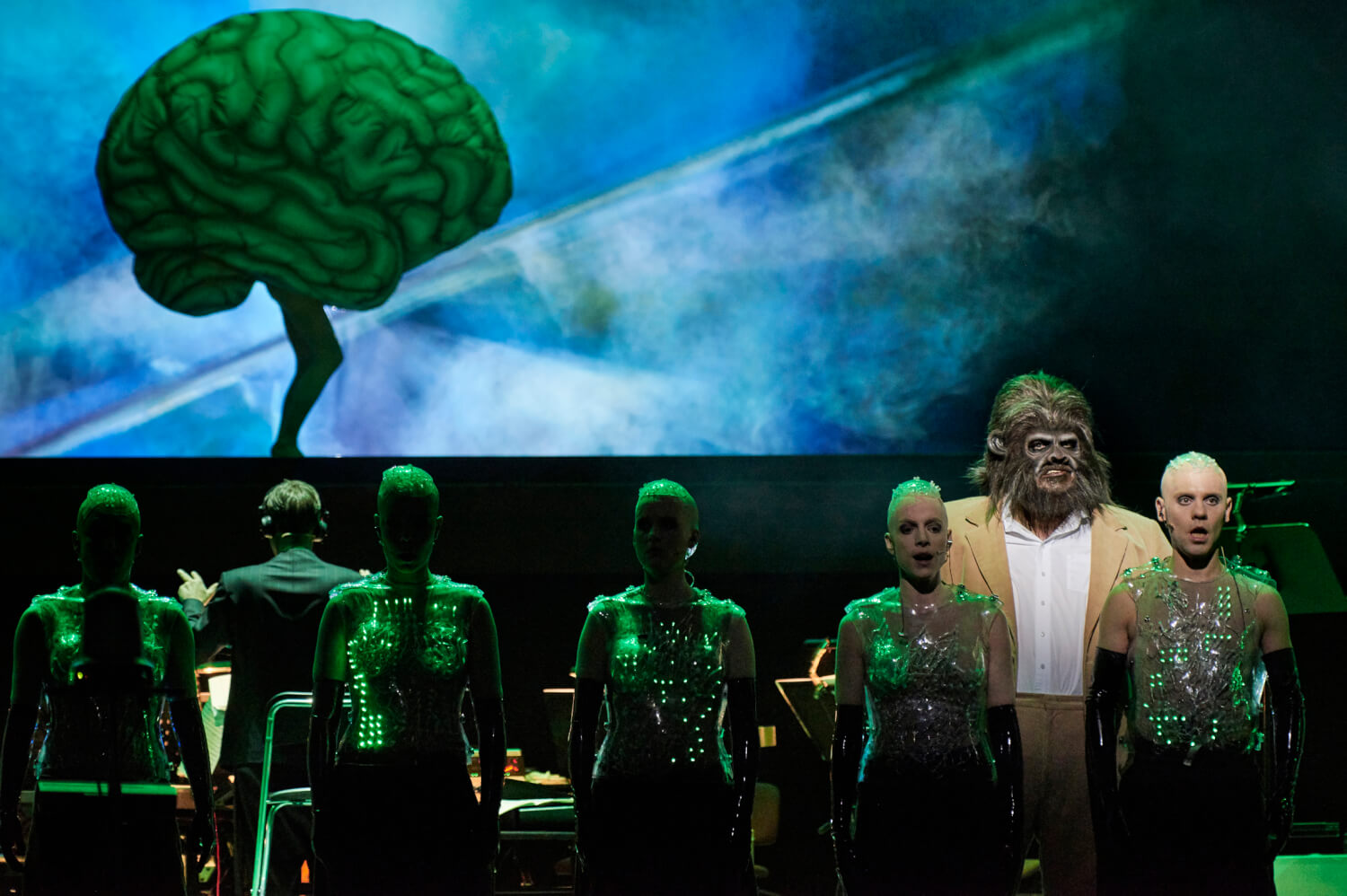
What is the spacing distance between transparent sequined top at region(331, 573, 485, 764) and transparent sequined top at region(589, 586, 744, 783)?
0.31 m

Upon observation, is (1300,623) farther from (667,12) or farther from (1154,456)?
(667,12)

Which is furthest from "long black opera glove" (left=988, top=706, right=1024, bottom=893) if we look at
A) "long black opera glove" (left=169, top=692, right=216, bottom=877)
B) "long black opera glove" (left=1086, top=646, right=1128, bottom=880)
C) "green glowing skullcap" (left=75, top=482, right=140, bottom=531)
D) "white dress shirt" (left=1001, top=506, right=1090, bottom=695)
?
"green glowing skullcap" (left=75, top=482, right=140, bottom=531)

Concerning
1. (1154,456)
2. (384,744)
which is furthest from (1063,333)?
(384,744)

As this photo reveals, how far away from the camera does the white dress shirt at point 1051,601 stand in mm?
3229

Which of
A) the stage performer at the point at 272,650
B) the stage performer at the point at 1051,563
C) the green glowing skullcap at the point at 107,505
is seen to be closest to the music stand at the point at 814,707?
the stage performer at the point at 1051,563

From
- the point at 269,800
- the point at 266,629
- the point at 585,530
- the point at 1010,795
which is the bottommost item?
the point at 269,800

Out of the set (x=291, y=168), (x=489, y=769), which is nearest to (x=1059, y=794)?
(x=489, y=769)

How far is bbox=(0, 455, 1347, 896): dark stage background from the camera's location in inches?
202

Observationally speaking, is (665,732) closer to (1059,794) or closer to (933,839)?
(933,839)

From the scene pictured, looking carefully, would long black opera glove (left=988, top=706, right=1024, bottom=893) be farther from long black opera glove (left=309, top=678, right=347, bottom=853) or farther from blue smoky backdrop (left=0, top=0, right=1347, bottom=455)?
blue smoky backdrop (left=0, top=0, right=1347, bottom=455)

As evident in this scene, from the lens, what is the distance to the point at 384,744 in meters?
2.71

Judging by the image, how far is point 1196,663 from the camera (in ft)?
9.32

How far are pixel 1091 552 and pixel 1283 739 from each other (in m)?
0.72

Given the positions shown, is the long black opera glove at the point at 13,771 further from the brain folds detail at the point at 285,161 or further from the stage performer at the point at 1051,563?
the brain folds detail at the point at 285,161
